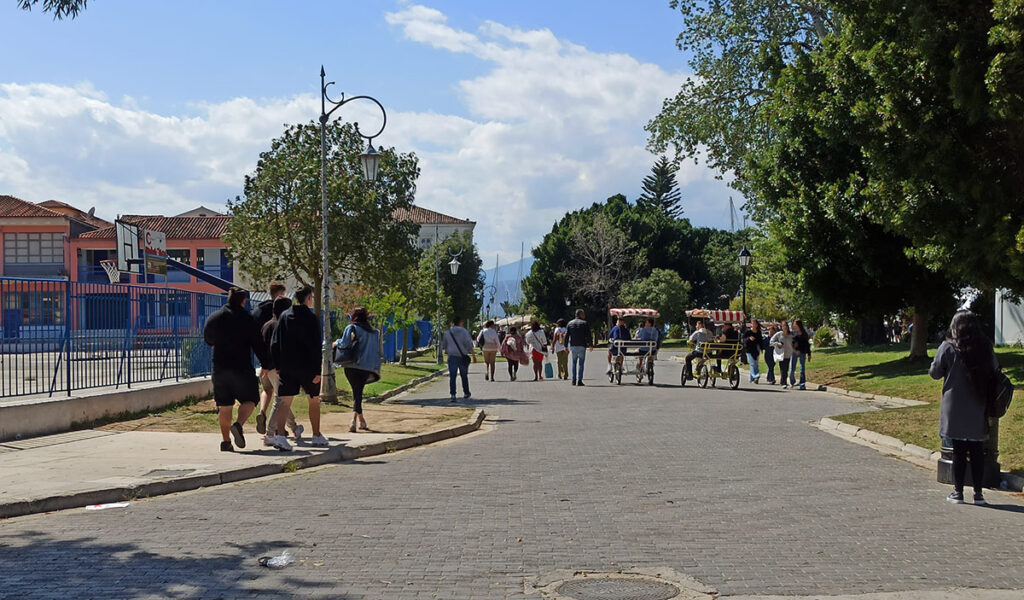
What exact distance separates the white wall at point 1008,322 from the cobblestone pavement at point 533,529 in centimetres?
3240

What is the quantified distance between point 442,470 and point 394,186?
14.0 metres

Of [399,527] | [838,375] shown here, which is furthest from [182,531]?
[838,375]

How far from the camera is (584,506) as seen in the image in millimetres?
8625

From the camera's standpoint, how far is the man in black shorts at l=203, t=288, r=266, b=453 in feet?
38.1

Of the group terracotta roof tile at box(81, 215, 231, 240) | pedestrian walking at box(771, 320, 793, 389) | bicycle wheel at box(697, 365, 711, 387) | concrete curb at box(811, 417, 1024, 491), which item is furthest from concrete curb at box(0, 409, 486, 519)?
terracotta roof tile at box(81, 215, 231, 240)

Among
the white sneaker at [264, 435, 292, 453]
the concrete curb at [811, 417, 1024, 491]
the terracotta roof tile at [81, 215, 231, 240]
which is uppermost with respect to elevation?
the terracotta roof tile at [81, 215, 231, 240]

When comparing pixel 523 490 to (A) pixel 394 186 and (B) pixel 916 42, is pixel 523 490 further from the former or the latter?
(A) pixel 394 186

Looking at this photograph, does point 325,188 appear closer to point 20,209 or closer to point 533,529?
point 533,529

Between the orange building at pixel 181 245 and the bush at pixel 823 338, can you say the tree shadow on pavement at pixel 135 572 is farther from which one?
the orange building at pixel 181 245

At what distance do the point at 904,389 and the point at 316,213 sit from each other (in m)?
13.7

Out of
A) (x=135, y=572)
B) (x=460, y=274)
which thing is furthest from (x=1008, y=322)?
(x=460, y=274)

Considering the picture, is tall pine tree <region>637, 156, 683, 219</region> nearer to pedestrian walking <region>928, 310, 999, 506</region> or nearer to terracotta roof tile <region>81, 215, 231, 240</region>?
terracotta roof tile <region>81, 215, 231, 240</region>

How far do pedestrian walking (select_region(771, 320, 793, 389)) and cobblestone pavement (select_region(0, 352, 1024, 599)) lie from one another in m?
13.7

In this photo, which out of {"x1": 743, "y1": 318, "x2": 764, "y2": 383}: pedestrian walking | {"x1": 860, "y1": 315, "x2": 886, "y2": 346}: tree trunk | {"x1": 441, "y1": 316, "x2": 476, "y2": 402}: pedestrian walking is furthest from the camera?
{"x1": 860, "y1": 315, "x2": 886, "y2": 346}: tree trunk
